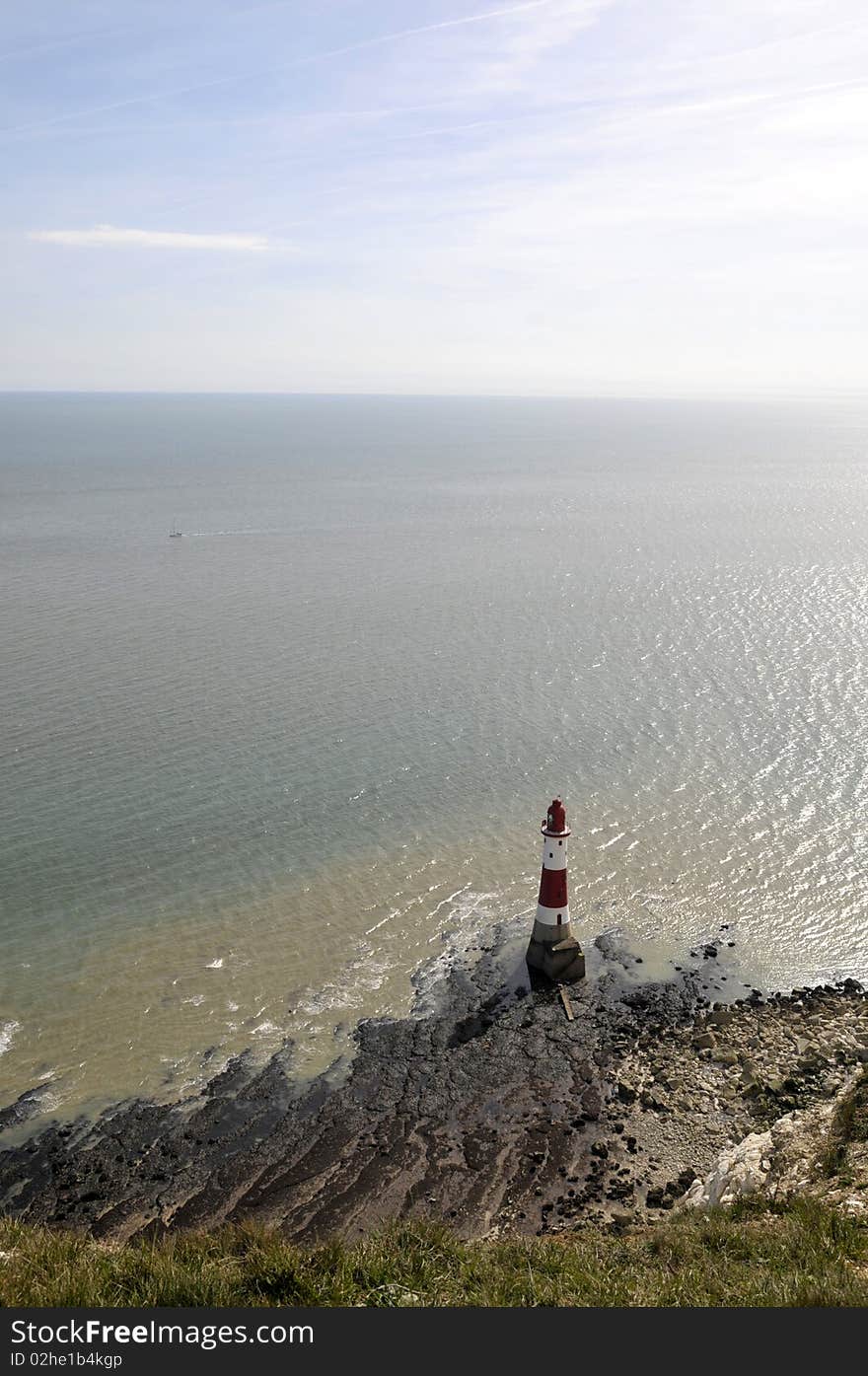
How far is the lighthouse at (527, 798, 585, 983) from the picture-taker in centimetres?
1981

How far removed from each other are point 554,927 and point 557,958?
626mm

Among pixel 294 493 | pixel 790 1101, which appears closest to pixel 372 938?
pixel 790 1101

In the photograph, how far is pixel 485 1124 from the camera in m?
16.0

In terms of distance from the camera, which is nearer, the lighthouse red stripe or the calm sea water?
the lighthouse red stripe

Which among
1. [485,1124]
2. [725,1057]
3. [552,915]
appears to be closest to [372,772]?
[552,915]

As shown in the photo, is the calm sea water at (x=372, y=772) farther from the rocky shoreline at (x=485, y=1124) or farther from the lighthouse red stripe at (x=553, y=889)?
the lighthouse red stripe at (x=553, y=889)

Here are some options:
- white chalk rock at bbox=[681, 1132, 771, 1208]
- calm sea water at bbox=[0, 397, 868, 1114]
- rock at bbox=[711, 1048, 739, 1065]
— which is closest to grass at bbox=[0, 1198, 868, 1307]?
white chalk rock at bbox=[681, 1132, 771, 1208]

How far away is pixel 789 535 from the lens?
72688 millimetres

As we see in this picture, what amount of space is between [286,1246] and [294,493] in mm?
95126

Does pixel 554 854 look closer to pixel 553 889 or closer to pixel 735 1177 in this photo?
pixel 553 889

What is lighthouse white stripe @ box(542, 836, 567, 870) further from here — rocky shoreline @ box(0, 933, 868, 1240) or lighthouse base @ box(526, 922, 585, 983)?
rocky shoreline @ box(0, 933, 868, 1240)

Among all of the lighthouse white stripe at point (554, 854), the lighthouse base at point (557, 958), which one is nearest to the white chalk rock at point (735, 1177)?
the lighthouse base at point (557, 958)

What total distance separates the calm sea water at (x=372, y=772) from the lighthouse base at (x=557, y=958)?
71.1 inches

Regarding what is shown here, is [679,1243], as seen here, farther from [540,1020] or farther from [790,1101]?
[540,1020]
